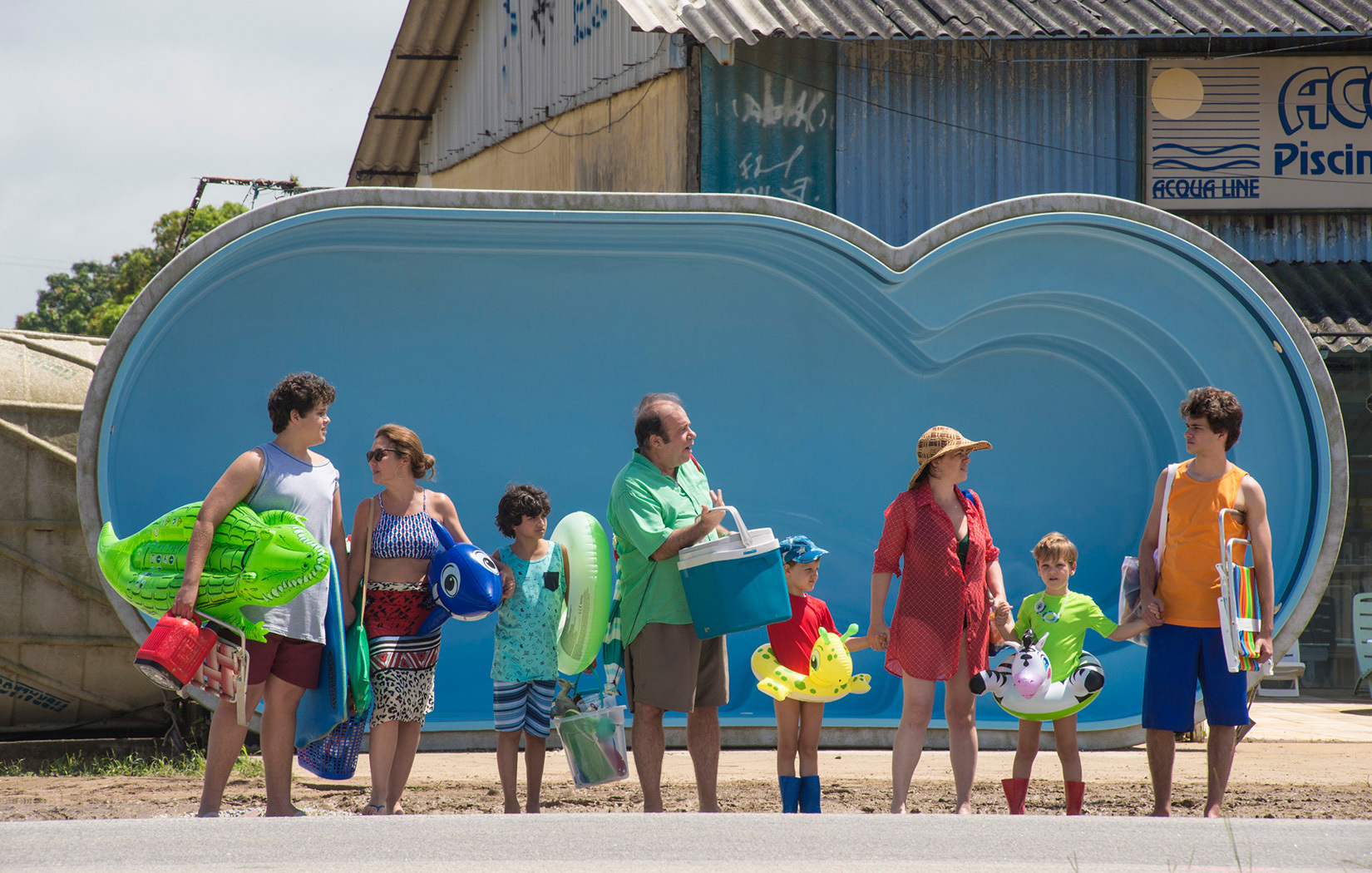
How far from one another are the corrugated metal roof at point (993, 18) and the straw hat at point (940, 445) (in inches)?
180

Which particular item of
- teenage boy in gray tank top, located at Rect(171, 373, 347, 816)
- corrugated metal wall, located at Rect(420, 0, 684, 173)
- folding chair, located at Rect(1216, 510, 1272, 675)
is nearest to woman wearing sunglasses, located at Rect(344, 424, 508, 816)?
teenage boy in gray tank top, located at Rect(171, 373, 347, 816)

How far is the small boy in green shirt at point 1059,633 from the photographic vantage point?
15.2ft

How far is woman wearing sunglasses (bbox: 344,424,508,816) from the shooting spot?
4.32 m

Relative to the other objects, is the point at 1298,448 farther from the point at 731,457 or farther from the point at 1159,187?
the point at 1159,187

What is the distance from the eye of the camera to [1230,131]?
940 cm

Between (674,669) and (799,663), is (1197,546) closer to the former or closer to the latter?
(799,663)

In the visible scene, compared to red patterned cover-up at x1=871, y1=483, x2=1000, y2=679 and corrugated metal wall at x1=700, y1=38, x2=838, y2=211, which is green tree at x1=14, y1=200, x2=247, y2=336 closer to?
corrugated metal wall at x1=700, y1=38, x2=838, y2=211

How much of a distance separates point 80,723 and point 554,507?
9.45 feet

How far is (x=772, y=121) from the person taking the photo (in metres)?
8.92

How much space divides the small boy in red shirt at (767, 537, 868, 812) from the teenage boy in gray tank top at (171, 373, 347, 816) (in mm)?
1642

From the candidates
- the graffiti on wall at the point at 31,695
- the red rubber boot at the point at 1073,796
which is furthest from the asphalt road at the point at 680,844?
the graffiti on wall at the point at 31,695

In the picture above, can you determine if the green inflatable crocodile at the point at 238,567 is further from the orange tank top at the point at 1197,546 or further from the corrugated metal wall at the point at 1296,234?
the corrugated metal wall at the point at 1296,234

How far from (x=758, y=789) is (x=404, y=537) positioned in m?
2.06

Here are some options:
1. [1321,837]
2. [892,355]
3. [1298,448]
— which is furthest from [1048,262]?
[1321,837]
